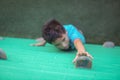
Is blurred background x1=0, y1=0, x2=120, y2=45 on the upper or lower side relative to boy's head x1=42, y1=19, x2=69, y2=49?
upper

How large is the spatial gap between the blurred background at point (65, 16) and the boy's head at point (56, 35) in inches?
41.5

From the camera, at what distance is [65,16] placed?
12.7 ft

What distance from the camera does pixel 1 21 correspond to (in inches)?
167

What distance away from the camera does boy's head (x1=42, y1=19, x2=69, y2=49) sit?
2666mm

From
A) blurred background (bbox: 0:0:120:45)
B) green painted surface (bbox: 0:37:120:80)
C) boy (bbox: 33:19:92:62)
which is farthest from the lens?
blurred background (bbox: 0:0:120:45)

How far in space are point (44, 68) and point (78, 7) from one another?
199cm

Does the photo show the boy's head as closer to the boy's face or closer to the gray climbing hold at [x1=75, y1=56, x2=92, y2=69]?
the boy's face

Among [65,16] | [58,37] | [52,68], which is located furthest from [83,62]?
[65,16]

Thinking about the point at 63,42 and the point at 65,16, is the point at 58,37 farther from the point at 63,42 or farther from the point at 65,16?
the point at 65,16

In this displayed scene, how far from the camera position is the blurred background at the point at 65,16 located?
368 centimetres

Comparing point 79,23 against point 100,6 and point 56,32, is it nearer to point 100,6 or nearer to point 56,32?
point 100,6

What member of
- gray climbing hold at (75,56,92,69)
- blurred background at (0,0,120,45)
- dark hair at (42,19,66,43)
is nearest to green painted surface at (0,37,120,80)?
gray climbing hold at (75,56,92,69)

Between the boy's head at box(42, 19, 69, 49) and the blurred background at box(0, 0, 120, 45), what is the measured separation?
1.06 metres

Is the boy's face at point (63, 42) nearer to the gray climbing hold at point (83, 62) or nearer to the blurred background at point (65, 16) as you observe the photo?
the gray climbing hold at point (83, 62)
